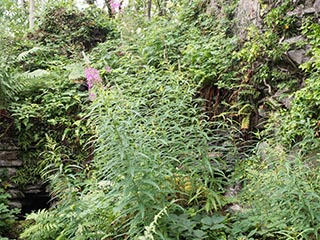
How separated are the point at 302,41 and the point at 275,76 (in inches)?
17.0

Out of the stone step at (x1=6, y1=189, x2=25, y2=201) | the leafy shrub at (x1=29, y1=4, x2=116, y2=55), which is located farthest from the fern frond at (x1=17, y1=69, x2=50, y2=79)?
the stone step at (x1=6, y1=189, x2=25, y2=201)

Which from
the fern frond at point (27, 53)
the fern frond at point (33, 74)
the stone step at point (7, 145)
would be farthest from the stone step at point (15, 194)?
the fern frond at point (27, 53)

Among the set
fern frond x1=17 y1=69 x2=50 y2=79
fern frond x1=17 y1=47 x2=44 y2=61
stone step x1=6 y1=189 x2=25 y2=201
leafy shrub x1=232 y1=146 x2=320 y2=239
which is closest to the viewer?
leafy shrub x1=232 y1=146 x2=320 y2=239

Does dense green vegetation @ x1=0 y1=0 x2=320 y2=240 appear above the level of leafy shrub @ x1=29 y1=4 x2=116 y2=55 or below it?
below

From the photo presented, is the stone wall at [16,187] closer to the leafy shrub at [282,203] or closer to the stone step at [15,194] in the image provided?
the stone step at [15,194]

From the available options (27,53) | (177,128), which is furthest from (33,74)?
(177,128)

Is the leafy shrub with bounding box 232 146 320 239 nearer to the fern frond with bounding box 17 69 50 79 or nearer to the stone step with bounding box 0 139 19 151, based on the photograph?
the stone step with bounding box 0 139 19 151

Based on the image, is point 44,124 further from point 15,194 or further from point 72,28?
point 72,28

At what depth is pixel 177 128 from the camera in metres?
2.57

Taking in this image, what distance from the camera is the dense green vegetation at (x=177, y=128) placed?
7.32ft

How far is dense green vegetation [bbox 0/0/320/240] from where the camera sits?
7.32ft

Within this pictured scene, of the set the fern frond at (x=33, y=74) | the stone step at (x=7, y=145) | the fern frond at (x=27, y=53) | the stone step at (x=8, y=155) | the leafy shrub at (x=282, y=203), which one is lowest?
the leafy shrub at (x=282, y=203)

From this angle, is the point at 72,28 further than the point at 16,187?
Yes

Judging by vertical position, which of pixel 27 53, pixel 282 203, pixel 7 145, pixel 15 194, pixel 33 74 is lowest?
pixel 282 203
